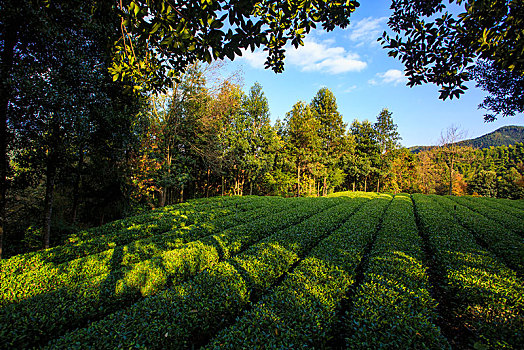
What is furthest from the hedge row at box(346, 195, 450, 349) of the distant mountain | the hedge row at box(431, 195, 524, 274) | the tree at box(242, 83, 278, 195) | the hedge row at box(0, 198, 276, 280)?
the distant mountain

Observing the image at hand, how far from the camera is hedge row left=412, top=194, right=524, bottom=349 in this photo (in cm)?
292

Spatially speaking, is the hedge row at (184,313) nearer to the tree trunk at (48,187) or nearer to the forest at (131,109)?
the forest at (131,109)

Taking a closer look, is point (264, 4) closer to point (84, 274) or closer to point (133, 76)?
point (133, 76)

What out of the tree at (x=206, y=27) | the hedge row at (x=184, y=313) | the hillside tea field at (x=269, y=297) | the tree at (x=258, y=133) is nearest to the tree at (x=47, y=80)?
the tree at (x=206, y=27)

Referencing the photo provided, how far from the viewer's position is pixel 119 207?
44.3 ft

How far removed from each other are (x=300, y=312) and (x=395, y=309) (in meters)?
1.60

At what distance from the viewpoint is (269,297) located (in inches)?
150

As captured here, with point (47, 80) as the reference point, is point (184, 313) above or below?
below

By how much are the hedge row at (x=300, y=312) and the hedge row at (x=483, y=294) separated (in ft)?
6.19

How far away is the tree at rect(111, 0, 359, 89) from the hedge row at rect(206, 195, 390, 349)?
4.03 m

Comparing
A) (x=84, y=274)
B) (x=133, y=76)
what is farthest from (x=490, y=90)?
(x=84, y=274)

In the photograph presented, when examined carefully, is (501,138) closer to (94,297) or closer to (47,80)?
(94,297)

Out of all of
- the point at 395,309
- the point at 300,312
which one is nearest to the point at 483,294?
the point at 395,309

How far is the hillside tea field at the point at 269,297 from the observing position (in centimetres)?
295
